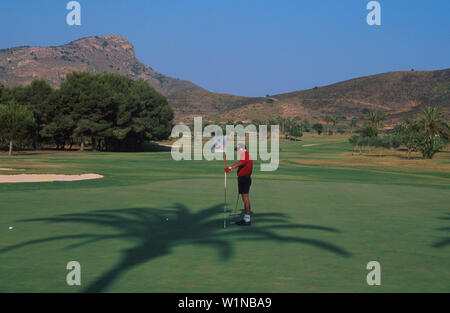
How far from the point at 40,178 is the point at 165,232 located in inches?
754

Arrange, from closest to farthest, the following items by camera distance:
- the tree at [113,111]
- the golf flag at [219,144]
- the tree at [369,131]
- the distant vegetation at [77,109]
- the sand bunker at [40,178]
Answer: the golf flag at [219,144], the sand bunker at [40,178], the distant vegetation at [77,109], the tree at [113,111], the tree at [369,131]

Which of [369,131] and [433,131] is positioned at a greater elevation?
[369,131]

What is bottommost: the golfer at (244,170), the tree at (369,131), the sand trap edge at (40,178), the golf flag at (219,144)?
the sand trap edge at (40,178)

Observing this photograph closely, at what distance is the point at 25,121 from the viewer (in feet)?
192

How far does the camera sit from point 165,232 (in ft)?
43.3

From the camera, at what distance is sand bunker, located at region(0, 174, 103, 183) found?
1120 inches

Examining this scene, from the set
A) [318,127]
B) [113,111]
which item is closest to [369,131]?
[113,111]

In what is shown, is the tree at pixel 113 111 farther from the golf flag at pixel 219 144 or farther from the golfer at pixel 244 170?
the golfer at pixel 244 170

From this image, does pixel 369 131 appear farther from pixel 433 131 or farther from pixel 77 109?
pixel 77 109

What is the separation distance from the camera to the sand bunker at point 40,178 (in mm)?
28438

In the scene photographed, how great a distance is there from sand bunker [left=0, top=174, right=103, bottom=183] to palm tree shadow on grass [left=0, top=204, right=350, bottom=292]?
44.8 feet

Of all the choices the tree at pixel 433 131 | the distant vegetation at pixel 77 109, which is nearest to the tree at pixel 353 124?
the tree at pixel 433 131

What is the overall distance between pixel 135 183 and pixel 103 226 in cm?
1469

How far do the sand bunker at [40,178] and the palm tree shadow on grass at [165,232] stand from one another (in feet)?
44.8
